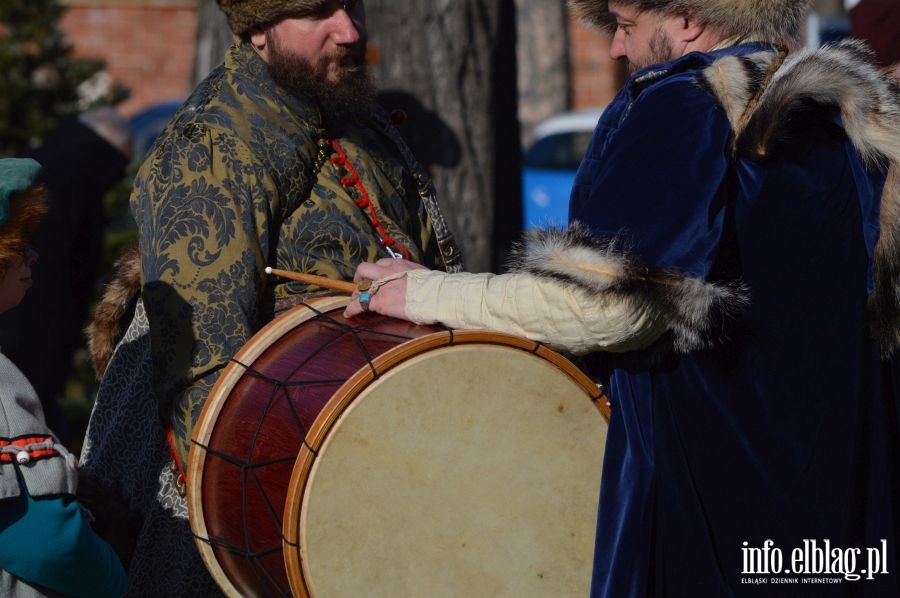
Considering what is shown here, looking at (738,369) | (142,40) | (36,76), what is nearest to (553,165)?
(36,76)

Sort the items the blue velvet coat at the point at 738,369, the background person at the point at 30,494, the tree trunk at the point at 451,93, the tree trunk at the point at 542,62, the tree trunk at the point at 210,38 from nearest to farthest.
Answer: the background person at the point at 30,494 < the blue velvet coat at the point at 738,369 < the tree trunk at the point at 451,93 < the tree trunk at the point at 210,38 < the tree trunk at the point at 542,62

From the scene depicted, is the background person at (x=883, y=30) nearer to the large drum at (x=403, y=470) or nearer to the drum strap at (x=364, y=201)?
the drum strap at (x=364, y=201)

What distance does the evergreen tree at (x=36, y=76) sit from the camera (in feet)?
26.8

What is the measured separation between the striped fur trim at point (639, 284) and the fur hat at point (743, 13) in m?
0.54

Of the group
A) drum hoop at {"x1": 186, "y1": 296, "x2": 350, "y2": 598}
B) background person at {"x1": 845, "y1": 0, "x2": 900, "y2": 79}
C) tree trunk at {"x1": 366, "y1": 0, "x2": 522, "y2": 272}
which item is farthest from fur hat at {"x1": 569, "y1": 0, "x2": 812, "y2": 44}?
tree trunk at {"x1": 366, "y1": 0, "x2": 522, "y2": 272}

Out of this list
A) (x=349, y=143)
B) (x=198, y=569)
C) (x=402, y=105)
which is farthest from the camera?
(x=402, y=105)

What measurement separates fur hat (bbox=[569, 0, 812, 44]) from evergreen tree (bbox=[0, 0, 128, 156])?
20.4 ft

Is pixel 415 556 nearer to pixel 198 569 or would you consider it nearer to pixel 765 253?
pixel 198 569

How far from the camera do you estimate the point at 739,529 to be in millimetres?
2492

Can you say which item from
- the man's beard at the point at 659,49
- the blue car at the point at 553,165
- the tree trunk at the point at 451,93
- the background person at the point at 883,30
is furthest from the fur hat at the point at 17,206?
the blue car at the point at 553,165

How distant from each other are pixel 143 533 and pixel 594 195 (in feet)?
4.43

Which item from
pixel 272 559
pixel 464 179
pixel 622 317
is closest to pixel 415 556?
pixel 272 559

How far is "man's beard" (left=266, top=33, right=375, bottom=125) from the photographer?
3.06 metres

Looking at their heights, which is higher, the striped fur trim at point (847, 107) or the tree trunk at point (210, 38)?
the tree trunk at point (210, 38)
